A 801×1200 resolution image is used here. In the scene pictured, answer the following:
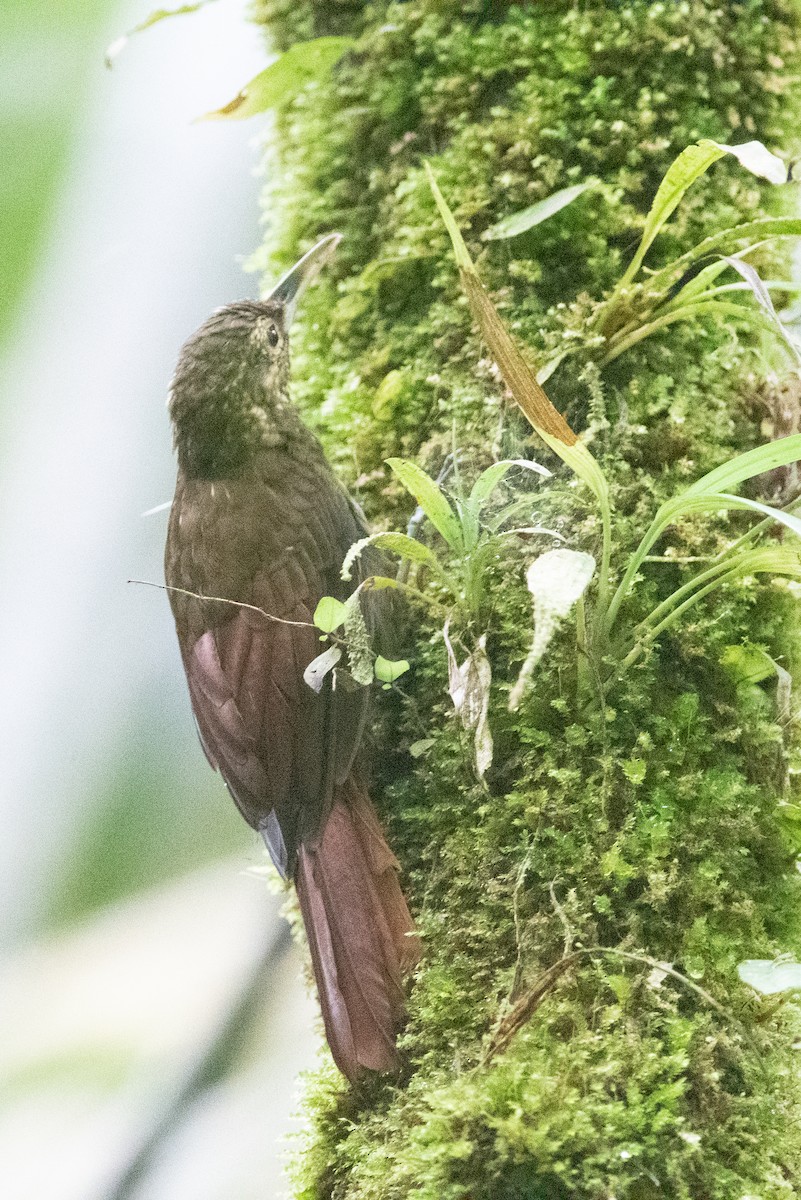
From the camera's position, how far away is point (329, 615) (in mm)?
1205

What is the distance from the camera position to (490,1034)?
1089mm

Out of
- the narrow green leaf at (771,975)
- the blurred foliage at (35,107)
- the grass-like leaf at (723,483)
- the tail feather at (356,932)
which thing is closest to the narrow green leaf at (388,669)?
the tail feather at (356,932)

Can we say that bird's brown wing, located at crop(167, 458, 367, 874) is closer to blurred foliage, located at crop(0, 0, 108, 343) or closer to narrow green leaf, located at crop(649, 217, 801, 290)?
narrow green leaf, located at crop(649, 217, 801, 290)

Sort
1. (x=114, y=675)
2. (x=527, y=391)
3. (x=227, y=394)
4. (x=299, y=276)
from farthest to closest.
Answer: (x=114, y=675) < (x=299, y=276) < (x=227, y=394) < (x=527, y=391)

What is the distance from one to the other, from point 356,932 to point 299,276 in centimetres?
114

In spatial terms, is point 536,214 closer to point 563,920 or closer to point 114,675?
point 563,920

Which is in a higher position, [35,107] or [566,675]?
[35,107]

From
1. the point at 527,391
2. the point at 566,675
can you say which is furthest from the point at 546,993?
the point at 527,391

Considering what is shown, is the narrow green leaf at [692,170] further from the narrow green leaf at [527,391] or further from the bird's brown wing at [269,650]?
the bird's brown wing at [269,650]

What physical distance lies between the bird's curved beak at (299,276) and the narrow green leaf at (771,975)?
4.19 ft

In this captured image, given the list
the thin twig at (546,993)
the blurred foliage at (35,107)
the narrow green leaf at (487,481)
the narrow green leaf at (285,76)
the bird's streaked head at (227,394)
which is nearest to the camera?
the thin twig at (546,993)

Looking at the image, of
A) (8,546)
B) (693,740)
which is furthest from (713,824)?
(8,546)

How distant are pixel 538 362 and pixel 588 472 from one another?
1.12ft

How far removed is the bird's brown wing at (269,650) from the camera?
1343 millimetres
